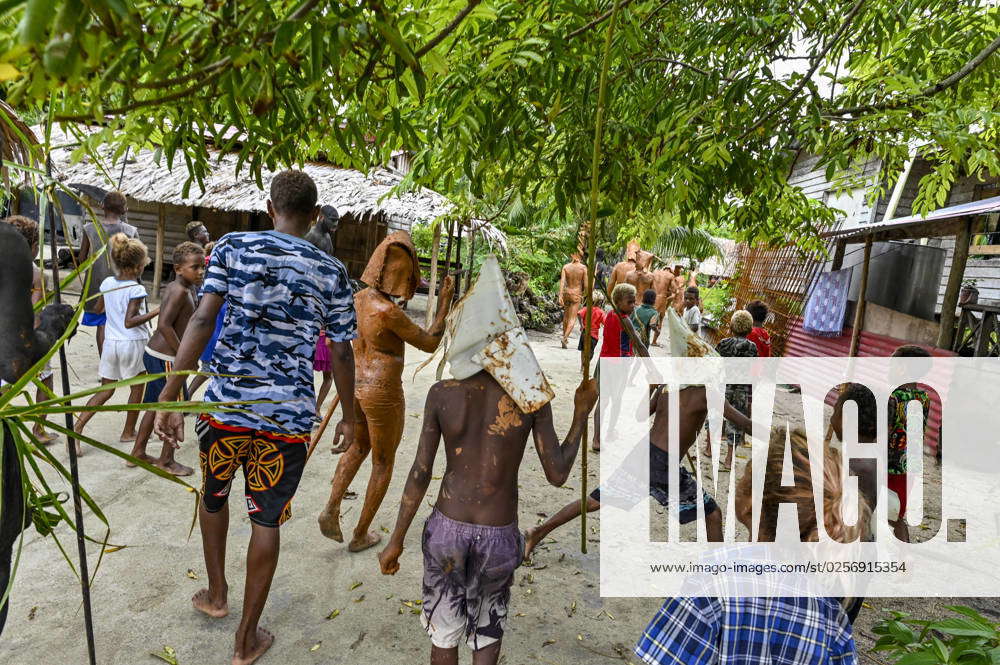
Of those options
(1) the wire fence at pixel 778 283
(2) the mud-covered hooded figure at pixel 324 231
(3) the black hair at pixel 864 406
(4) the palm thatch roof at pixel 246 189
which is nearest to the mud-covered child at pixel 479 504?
(3) the black hair at pixel 864 406

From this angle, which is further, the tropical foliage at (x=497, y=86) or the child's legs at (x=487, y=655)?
the child's legs at (x=487, y=655)

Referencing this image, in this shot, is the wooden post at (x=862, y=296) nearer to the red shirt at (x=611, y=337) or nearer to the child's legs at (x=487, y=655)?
the red shirt at (x=611, y=337)

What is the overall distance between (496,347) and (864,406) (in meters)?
2.30

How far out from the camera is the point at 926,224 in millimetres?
6145

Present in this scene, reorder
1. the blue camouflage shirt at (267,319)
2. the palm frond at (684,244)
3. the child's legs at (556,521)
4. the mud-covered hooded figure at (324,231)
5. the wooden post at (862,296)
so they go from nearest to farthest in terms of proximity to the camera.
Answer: the blue camouflage shirt at (267,319) < the child's legs at (556,521) < the mud-covered hooded figure at (324,231) < the wooden post at (862,296) < the palm frond at (684,244)

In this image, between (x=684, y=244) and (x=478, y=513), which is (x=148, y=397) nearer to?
(x=478, y=513)

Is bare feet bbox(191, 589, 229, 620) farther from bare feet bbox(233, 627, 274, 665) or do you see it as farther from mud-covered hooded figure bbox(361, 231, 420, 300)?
mud-covered hooded figure bbox(361, 231, 420, 300)

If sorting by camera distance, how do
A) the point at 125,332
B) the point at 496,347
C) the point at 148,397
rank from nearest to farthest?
the point at 496,347 → the point at 125,332 → the point at 148,397

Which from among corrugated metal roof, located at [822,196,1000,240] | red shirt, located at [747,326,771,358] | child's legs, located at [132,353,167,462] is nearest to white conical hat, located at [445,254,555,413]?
child's legs, located at [132,353,167,462]

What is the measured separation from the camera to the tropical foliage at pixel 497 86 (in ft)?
3.70

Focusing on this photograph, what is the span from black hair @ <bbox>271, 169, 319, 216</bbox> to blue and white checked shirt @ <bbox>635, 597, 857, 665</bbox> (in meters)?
2.18

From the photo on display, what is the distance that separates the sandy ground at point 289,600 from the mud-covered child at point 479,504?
66cm

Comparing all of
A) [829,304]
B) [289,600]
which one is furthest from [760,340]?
[289,600]

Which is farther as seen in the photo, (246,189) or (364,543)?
(246,189)
